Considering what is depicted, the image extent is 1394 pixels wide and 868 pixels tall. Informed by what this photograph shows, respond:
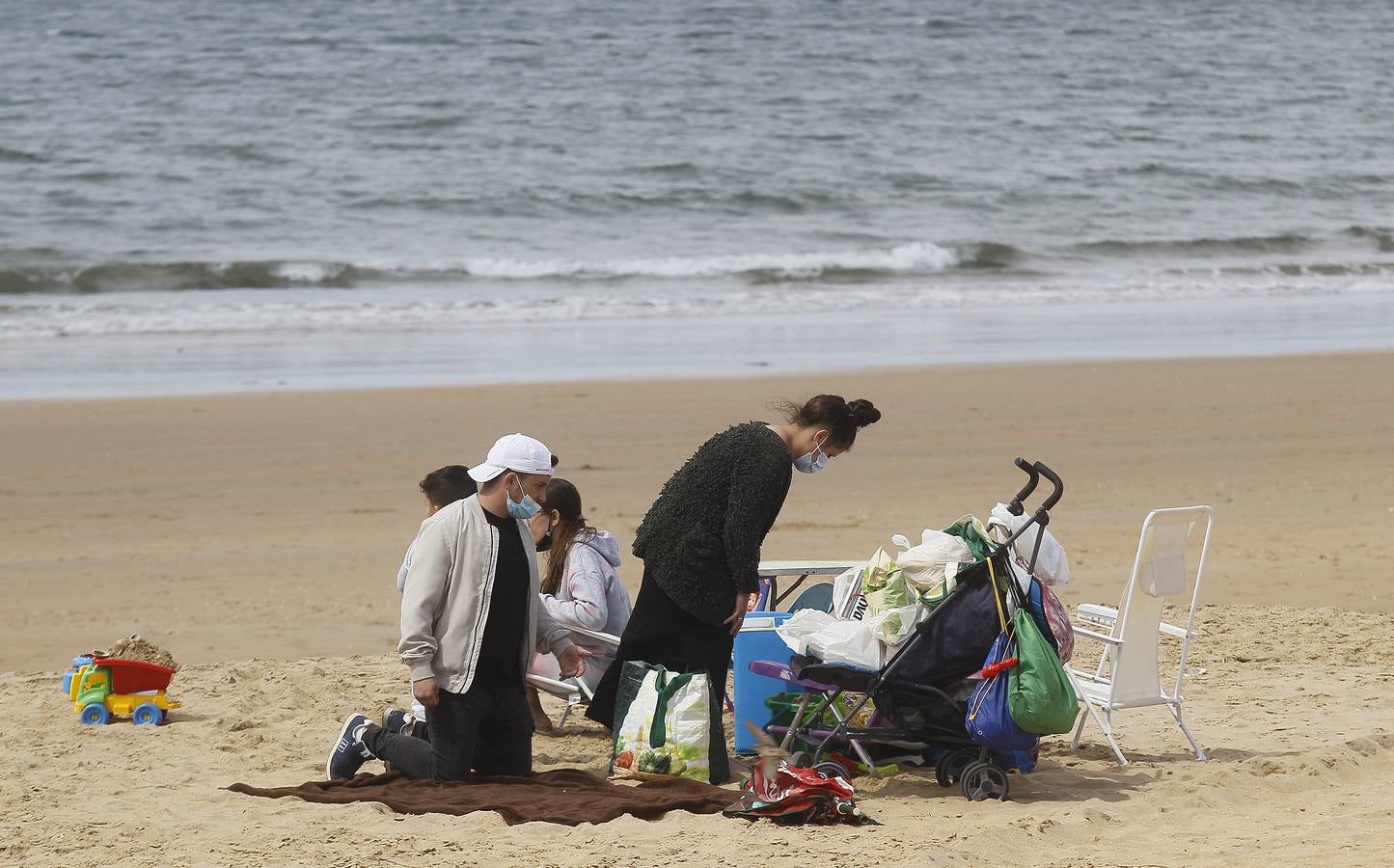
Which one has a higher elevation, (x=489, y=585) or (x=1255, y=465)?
(x=489, y=585)

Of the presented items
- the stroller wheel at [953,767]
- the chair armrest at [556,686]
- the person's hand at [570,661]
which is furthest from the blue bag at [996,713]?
the chair armrest at [556,686]

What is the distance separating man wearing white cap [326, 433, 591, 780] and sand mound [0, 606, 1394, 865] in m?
0.37

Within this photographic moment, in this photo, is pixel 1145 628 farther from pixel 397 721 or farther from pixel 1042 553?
pixel 397 721

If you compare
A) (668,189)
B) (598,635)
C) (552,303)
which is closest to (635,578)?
(598,635)

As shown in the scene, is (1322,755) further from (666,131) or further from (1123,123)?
(1123,123)

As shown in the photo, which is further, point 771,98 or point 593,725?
point 771,98

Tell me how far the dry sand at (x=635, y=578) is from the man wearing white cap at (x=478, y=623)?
1.32 feet

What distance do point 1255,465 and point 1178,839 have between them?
6892 millimetres

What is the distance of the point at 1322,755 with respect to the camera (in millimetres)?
5309

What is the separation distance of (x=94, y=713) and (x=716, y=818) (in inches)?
105

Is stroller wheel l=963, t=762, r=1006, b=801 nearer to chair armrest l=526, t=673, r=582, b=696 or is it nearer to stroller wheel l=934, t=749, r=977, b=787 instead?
stroller wheel l=934, t=749, r=977, b=787

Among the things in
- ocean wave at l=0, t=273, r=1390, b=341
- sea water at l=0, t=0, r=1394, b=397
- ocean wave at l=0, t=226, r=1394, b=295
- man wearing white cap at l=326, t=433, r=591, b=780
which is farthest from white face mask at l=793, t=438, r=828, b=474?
ocean wave at l=0, t=226, r=1394, b=295

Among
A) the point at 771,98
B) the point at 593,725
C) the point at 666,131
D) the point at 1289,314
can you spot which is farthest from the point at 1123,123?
the point at 593,725

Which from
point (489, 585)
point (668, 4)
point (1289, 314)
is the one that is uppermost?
point (668, 4)
